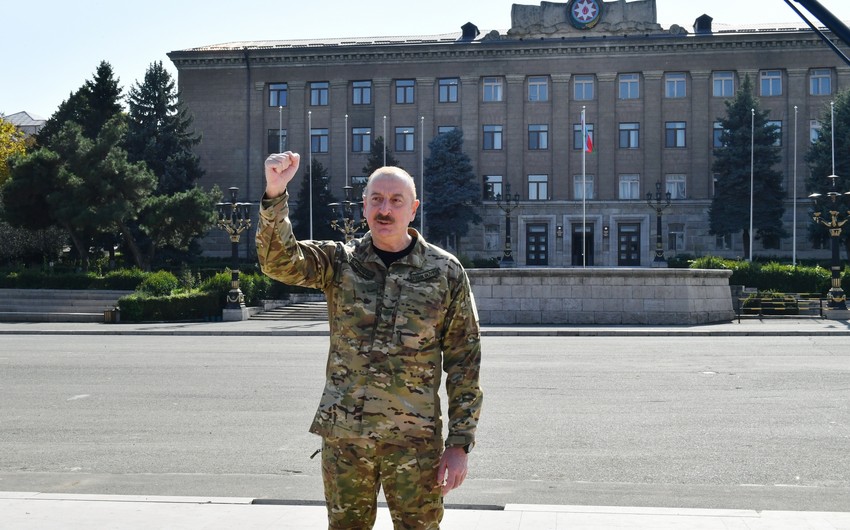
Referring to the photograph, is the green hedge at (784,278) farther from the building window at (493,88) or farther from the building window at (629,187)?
the building window at (493,88)

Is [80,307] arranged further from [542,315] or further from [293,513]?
[293,513]

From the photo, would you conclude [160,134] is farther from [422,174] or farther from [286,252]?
[286,252]

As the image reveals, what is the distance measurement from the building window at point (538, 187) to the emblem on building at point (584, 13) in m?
10.4

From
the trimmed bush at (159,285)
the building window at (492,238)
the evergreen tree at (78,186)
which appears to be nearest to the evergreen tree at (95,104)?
the evergreen tree at (78,186)

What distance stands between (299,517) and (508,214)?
171 ft

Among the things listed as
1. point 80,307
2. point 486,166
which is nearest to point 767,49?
point 486,166

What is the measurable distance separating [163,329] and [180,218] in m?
20.5

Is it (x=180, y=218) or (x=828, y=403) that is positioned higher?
(x=180, y=218)

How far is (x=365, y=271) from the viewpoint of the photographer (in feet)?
14.1

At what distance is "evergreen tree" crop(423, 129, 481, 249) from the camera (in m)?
61.0

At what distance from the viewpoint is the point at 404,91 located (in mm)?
66438

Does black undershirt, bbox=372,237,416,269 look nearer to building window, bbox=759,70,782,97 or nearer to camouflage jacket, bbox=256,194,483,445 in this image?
camouflage jacket, bbox=256,194,483,445

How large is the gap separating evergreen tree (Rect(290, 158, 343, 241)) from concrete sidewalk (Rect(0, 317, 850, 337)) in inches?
990

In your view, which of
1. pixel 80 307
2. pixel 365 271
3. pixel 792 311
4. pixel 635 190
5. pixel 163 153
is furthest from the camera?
pixel 635 190
